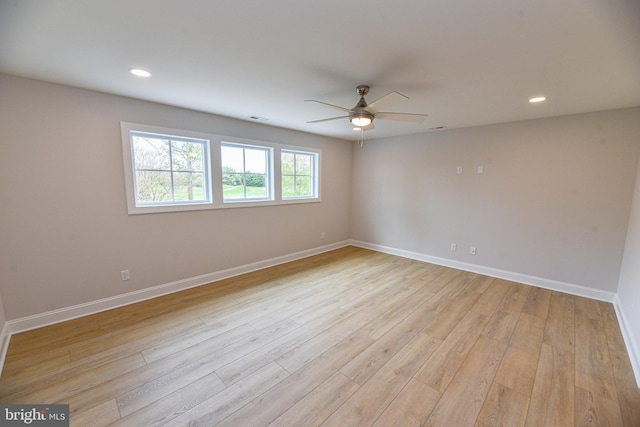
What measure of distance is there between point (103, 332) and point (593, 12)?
4264 mm

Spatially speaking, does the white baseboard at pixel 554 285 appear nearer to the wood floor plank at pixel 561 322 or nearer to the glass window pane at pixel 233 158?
the wood floor plank at pixel 561 322

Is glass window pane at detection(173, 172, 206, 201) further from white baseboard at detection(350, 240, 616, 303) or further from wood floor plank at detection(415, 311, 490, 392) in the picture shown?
white baseboard at detection(350, 240, 616, 303)

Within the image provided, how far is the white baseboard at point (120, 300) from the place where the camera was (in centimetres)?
242

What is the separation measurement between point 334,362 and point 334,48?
2.37 m

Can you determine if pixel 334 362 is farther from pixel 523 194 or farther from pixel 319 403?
pixel 523 194

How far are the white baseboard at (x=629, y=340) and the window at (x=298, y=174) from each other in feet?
14.0

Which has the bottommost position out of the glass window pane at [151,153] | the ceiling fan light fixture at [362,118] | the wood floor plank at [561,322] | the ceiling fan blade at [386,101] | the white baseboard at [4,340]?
the wood floor plank at [561,322]

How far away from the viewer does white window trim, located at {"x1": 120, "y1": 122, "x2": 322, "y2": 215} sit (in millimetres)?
2854

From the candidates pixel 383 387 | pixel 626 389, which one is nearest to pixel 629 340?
pixel 626 389

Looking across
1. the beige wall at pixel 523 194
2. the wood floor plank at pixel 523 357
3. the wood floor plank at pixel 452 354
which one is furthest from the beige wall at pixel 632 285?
the wood floor plank at pixel 452 354

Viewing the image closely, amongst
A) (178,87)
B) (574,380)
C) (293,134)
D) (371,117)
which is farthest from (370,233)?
(178,87)

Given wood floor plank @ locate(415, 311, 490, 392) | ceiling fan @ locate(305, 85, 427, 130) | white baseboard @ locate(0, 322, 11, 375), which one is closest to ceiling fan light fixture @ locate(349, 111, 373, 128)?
ceiling fan @ locate(305, 85, 427, 130)

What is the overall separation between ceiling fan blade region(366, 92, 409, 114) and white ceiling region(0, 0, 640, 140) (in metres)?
0.22

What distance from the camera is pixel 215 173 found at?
3.57m
